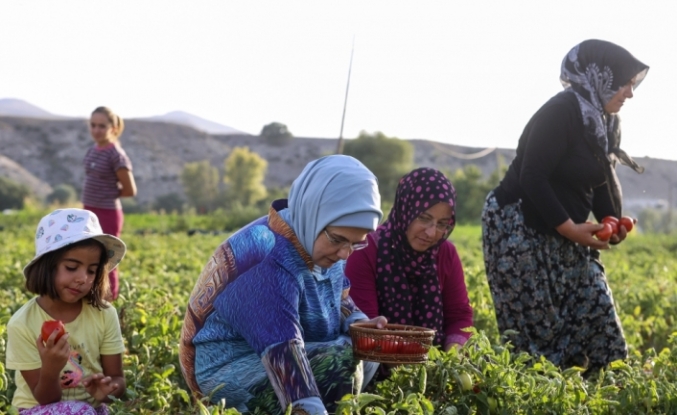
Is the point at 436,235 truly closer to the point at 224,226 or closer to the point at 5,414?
the point at 5,414

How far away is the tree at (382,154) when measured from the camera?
119 ft

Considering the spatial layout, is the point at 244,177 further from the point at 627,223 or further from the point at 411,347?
the point at 411,347

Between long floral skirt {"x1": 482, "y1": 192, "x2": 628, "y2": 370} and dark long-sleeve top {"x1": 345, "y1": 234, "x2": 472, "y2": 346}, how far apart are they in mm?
250

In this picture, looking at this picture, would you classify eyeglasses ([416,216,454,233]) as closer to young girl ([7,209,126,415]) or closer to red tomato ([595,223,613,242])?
red tomato ([595,223,613,242])

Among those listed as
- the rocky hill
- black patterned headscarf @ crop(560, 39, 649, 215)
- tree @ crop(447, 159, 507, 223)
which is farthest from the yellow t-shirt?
the rocky hill

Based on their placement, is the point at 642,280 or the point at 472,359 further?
the point at 642,280

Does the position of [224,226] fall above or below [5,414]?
below

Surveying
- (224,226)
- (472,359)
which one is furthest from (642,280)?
(224,226)

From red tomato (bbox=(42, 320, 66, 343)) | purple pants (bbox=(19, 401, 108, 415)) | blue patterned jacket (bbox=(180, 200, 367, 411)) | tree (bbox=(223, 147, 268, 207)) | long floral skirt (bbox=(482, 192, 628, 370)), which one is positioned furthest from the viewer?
tree (bbox=(223, 147, 268, 207))

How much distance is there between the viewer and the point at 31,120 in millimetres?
61156

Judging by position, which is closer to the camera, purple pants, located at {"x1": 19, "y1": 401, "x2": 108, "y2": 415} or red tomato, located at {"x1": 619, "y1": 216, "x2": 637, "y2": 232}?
purple pants, located at {"x1": 19, "y1": 401, "x2": 108, "y2": 415}

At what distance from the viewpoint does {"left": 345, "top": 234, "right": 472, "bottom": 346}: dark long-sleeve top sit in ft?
11.2

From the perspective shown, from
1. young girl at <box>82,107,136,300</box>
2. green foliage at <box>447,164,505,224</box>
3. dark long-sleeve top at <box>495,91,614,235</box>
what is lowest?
green foliage at <box>447,164,505,224</box>

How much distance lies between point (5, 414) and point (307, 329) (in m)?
0.93
